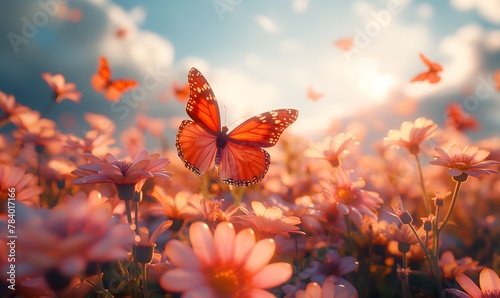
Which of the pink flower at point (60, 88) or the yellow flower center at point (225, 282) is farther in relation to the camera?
the pink flower at point (60, 88)

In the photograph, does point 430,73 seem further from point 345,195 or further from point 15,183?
point 15,183

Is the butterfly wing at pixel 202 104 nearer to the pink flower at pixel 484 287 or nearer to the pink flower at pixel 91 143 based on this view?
the pink flower at pixel 91 143

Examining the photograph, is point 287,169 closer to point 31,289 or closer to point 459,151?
point 459,151

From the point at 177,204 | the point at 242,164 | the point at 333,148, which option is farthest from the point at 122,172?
the point at 333,148

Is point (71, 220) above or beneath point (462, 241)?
above

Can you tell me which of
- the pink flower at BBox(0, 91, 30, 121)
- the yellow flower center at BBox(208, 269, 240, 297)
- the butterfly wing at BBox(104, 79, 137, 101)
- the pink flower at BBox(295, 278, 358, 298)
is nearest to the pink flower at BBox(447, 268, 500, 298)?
the pink flower at BBox(295, 278, 358, 298)

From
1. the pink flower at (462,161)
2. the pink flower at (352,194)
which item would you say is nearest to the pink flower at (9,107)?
the pink flower at (352,194)

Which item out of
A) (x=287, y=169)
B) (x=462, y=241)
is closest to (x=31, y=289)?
(x=287, y=169)

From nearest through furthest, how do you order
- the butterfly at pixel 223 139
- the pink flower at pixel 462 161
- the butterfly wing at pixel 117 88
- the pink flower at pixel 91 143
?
the pink flower at pixel 462 161 < the butterfly at pixel 223 139 < the pink flower at pixel 91 143 < the butterfly wing at pixel 117 88
